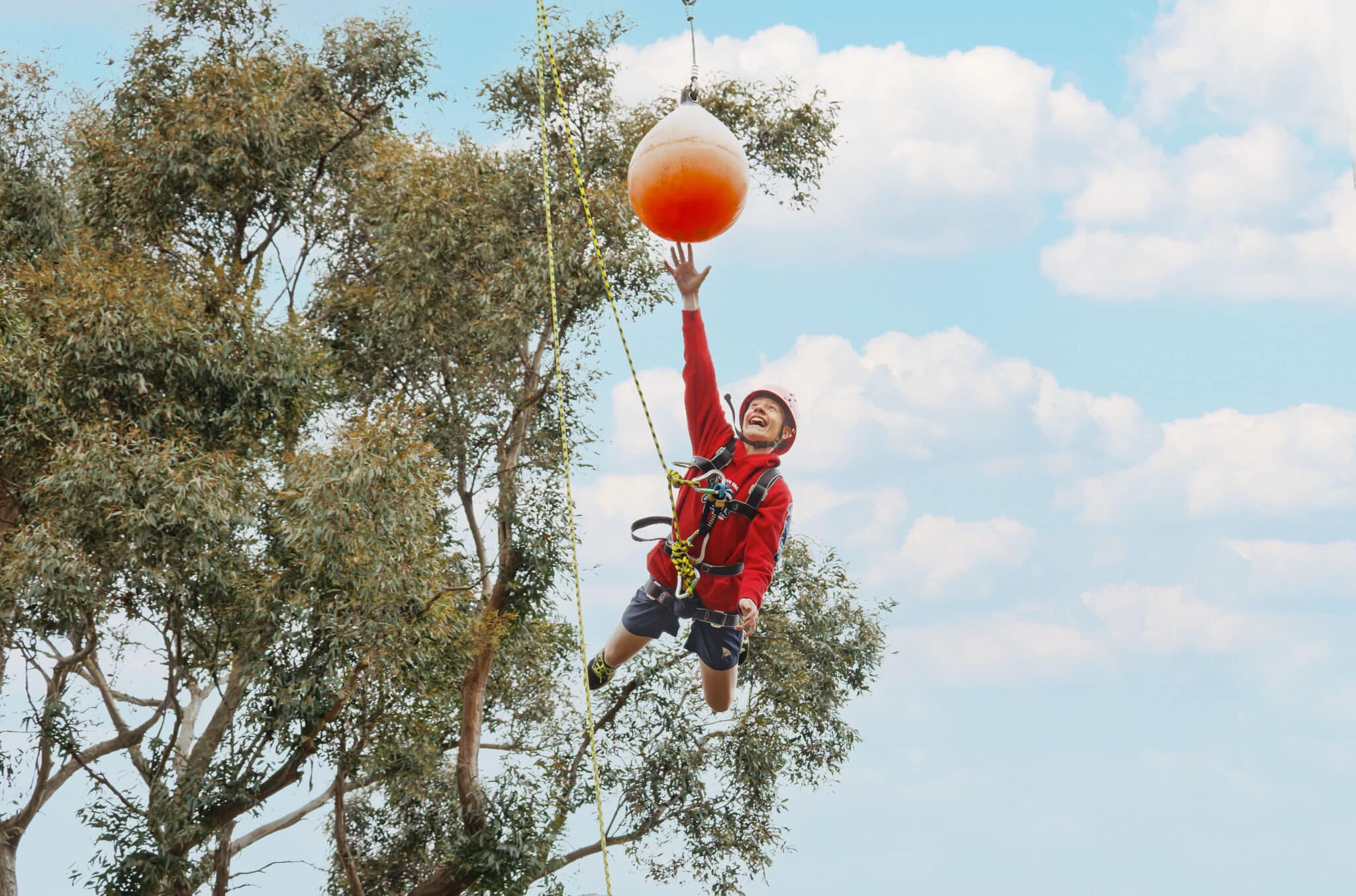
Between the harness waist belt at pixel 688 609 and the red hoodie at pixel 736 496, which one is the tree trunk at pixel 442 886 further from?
the red hoodie at pixel 736 496

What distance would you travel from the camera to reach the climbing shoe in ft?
16.7

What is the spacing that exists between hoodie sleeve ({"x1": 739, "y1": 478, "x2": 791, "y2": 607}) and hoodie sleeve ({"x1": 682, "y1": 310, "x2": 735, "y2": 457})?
0.92 feet

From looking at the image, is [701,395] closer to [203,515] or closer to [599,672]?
[599,672]

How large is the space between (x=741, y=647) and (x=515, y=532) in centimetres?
565

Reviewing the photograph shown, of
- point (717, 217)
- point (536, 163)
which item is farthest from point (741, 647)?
point (536, 163)

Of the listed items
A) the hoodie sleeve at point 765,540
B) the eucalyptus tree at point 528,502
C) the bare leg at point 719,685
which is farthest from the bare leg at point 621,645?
the eucalyptus tree at point 528,502

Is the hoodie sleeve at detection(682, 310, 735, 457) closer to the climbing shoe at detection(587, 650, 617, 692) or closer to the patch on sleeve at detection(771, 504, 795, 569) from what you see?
the patch on sleeve at detection(771, 504, 795, 569)

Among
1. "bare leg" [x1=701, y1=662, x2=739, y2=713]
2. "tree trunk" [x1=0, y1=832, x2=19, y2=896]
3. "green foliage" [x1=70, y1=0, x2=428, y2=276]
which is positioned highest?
"green foliage" [x1=70, y1=0, x2=428, y2=276]

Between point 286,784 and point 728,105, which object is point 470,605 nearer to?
point 286,784

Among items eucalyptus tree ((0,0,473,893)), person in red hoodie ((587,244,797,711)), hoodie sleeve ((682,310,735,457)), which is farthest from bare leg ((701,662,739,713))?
eucalyptus tree ((0,0,473,893))

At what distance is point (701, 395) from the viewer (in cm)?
472

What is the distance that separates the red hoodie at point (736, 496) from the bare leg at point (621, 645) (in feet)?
1.01

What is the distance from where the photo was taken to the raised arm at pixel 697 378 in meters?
4.62

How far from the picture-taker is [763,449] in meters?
4.73
